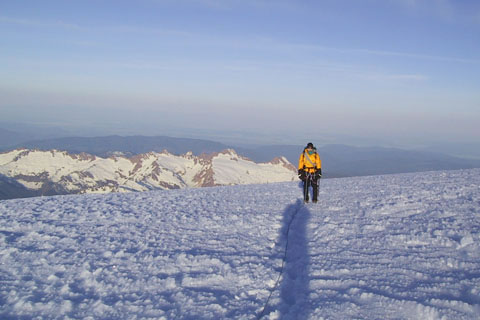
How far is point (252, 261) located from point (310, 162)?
7515 mm

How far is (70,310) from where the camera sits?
7574 millimetres

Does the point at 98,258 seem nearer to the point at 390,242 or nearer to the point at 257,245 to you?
the point at 257,245

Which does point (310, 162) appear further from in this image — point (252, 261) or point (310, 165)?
point (252, 261)

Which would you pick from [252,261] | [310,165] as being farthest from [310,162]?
[252,261]

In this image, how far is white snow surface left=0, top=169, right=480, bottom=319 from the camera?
727 centimetres

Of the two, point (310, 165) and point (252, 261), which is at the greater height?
point (310, 165)

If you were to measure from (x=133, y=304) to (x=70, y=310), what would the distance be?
4.40ft

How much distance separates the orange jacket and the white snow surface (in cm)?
187

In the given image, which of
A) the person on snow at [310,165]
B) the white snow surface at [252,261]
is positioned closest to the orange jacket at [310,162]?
the person on snow at [310,165]

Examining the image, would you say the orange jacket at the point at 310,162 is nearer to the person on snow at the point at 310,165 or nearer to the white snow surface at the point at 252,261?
the person on snow at the point at 310,165

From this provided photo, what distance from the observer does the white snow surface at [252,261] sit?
7.27 m

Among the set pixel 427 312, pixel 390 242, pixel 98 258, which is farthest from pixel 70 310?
pixel 390 242

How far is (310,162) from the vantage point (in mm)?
16141

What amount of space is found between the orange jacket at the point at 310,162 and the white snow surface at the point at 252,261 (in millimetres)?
1867
